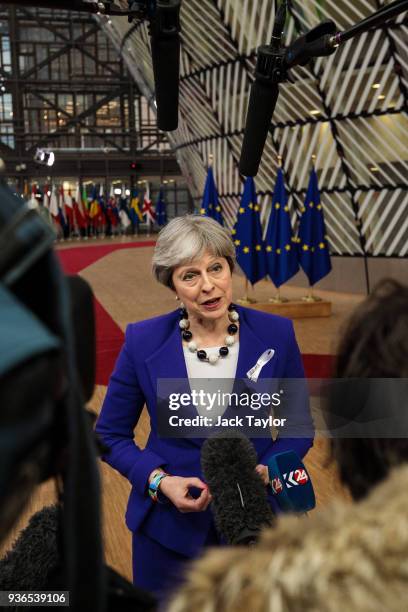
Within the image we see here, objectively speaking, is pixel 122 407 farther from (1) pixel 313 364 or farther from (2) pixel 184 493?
(1) pixel 313 364

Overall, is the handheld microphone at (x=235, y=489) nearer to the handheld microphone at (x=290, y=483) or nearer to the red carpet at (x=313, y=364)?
the handheld microphone at (x=290, y=483)

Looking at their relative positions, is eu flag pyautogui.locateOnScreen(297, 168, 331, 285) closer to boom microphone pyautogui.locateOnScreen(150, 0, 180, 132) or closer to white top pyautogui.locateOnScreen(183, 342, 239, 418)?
boom microphone pyautogui.locateOnScreen(150, 0, 180, 132)

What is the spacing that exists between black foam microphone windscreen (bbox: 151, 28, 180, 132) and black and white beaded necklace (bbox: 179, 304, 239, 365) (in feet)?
2.46

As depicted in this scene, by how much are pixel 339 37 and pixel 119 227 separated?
34135mm

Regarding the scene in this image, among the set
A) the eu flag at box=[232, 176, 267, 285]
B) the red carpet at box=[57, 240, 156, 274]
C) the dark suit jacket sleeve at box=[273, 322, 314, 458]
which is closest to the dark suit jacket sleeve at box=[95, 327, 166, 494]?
the dark suit jacket sleeve at box=[273, 322, 314, 458]

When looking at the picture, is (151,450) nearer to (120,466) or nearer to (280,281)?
(120,466)

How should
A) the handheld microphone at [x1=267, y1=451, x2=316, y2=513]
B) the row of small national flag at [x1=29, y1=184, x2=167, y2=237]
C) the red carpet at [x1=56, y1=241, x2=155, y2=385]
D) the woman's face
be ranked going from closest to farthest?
A: the handheld microphone at [x1=267, y1=451, x2=316, y2=513]
the woman's face
the red carpet at [x1=56, y1=241, x2=155, y2=385]
the row of small national flag at [x1=29, y1=184, x2=167, y2=237]

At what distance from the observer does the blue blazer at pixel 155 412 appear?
210cm

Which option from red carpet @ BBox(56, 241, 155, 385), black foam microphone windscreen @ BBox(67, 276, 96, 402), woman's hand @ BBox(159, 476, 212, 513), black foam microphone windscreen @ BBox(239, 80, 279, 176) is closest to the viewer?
black foam microphone windscreen @ BBox(67, 276, 96, 402)

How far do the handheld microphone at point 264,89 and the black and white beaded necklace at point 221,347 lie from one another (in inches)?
25.7

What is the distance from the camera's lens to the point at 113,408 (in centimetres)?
227

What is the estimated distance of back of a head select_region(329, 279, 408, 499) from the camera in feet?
2.61

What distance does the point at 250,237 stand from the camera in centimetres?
1174

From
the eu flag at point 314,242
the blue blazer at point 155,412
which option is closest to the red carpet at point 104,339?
the blue blazer at point 155,412
